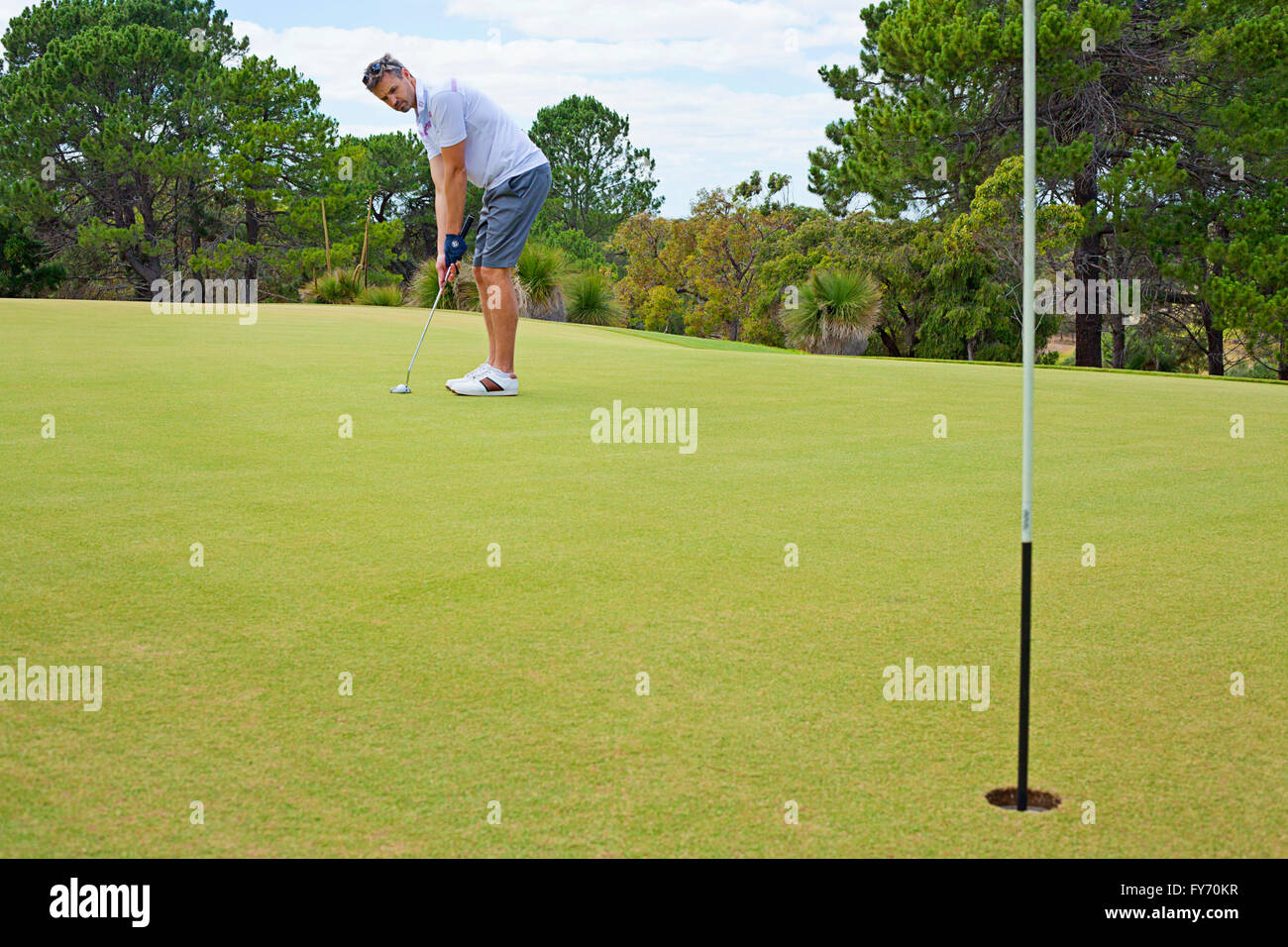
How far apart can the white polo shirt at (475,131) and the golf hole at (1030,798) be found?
6834mm

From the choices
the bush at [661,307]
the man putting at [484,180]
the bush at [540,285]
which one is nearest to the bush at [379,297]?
the bush at [540,285]

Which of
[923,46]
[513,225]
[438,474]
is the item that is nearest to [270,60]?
[923,46]

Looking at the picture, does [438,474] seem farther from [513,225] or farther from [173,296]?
[173,296]

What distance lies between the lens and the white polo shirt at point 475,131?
8406 millimetres

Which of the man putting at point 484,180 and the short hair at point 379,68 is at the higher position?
the short hair at point 379,68

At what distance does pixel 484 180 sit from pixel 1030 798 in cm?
731

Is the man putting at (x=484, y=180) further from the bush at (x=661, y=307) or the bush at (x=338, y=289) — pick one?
the bush at (x=661, y=307)

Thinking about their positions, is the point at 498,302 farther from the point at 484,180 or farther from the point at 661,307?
the point at 661,307

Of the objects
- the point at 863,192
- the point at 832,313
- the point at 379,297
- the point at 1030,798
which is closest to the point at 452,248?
the point at 1030,798

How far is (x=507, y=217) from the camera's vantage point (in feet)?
29.0

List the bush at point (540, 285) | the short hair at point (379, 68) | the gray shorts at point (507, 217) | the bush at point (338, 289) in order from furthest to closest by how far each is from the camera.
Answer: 1. the bush at point (338, 289)
2. the bush at point (540, 285)
3. the gray shorts at point (507, 217)
4. the short hair at point (379, 68)

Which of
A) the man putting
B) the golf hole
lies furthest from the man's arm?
the golf hole
